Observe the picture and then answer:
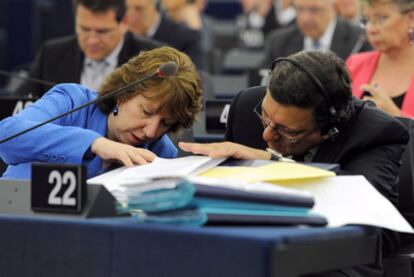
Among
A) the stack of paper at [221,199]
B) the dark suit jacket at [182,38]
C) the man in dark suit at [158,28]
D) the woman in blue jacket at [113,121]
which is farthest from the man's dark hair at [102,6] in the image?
the stack of paper at [221,199]

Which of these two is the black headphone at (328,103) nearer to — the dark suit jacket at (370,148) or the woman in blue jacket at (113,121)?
the dark suit jacket at (370,148)

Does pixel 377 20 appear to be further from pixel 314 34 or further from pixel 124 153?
pixel 314 34

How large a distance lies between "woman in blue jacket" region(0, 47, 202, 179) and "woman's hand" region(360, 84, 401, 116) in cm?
143

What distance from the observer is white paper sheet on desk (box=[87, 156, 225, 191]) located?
7.35 feet

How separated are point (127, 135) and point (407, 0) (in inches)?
90.1

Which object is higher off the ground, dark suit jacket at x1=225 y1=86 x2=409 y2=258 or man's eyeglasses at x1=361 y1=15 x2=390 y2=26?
man's eyeglasses at x1=361 y1=15 x2=390 y2=26

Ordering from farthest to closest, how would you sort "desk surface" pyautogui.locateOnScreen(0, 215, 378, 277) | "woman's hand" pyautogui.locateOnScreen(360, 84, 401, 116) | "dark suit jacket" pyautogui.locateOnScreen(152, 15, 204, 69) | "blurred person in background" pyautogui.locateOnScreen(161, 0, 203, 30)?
"blurred person in background" pyautogui.locateOnScreen(161, 0, 203, 30) < "dark suit jacket" pyautogui.locateOnScreen(152, 15, 204, 69) < "woman's hand" pyautogui.locateOnScreen(360, 84, 401, 116) < "desk surface" pyautogui.locateOnScreen(0, 215, 378, 277)

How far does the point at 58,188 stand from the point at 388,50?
9.45ft

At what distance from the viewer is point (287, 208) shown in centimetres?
218

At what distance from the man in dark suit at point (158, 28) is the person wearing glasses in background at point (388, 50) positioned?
243cm

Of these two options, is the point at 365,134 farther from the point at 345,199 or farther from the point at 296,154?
the point at 345,199

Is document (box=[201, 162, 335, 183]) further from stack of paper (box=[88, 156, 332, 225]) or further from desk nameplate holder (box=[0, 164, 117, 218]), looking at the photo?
desk nameplate holder (box=[0, 164, 117, 218])

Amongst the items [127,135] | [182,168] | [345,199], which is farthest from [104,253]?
[127,135]

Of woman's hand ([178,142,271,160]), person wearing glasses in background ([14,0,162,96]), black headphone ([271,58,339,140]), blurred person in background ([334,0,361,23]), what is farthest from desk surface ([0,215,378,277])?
blurred person in background ([334,0,361,23])
